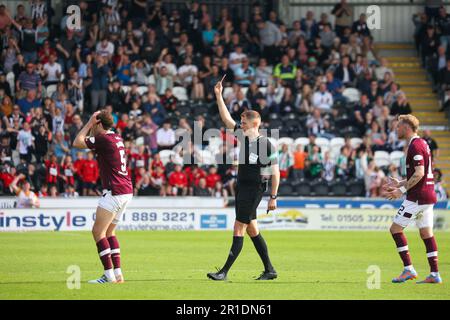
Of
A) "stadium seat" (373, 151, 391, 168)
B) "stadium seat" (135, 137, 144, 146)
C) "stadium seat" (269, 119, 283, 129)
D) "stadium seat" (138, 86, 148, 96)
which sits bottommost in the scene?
"stadium seat" (373, 151, 391, 168)

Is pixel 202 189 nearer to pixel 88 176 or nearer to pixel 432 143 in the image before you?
pixel 88 176

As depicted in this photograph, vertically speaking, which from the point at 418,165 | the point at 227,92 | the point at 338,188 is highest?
the point at 418,165

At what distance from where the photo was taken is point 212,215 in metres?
28.8

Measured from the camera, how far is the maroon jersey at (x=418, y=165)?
1386 centimetres

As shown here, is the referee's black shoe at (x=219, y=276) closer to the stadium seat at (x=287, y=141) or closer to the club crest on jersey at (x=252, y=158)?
the club crest on jersey at (x=252, y=158)

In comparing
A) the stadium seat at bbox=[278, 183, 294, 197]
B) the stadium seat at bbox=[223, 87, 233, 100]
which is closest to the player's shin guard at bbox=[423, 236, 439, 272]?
the stadium seat at bbox=[278, 183, 294, 197]

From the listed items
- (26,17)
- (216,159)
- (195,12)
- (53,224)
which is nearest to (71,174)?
(53,224)

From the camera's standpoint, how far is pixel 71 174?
29.6 meters

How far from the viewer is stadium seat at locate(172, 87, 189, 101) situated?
3391 centimetres

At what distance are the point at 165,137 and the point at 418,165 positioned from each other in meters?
18.1

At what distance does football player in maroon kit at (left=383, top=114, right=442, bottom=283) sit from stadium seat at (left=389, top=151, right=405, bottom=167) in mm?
17925

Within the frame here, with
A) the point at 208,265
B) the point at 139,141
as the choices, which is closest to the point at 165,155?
the point at 139,141

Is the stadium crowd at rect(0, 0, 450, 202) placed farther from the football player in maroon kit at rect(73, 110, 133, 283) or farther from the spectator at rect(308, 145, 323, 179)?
the football player in maroon kit at rect(73, 110, 133, 283)

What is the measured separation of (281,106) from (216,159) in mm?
4010
